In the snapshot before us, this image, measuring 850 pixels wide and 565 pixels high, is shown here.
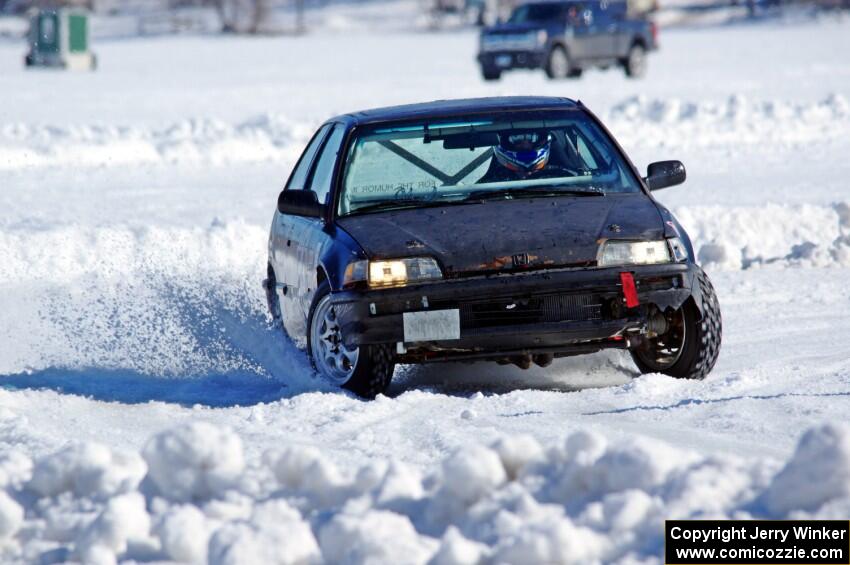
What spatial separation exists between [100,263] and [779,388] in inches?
256

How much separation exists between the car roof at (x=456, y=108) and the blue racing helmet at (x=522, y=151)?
0.62ft

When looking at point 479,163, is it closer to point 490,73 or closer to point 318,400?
point 318,400

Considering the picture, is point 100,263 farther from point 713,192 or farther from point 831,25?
point 831,25

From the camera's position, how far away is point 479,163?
761 centimetres

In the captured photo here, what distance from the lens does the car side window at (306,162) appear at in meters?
8.44

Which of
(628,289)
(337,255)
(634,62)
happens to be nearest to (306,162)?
(337,255)

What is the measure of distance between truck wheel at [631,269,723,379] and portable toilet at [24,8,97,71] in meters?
33.8

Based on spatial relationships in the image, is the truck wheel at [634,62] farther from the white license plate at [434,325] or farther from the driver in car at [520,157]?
the white license plate at [434,325]

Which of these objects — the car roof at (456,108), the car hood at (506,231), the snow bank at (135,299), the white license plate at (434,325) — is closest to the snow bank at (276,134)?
the snow bank at (135,299)

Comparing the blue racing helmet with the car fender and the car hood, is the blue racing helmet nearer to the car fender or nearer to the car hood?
the car hood

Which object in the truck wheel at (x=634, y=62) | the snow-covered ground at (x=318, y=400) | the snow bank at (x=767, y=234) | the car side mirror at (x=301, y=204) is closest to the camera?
the snow-covered ground at (x=318, y=400)

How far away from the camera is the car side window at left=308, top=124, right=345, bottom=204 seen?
7766 mm

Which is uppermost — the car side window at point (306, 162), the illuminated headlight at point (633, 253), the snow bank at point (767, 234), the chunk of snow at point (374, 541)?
the car side window at point (306, 162)

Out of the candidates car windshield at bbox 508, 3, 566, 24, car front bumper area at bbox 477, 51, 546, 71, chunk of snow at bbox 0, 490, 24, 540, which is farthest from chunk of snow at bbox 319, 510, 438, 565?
car windshield at bbox 508, 3, 566, 24
